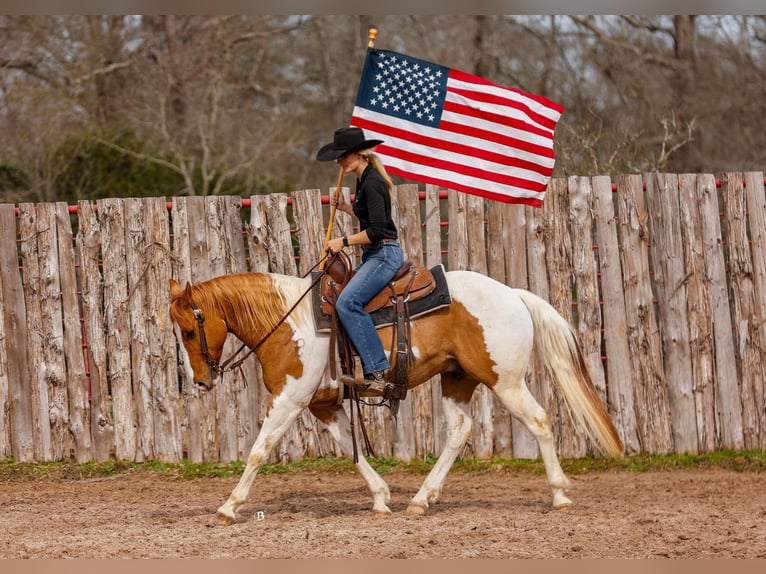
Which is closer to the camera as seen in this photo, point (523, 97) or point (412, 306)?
point (412, 306)

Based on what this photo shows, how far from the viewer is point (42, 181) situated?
1770 centimetres

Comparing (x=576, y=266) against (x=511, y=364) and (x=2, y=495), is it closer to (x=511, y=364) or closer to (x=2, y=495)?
(x=511, y=364)

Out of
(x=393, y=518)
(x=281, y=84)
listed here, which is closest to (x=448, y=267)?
(x=393, y=518)

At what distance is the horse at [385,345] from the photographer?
7.40m

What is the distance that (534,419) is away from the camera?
24.9 ft

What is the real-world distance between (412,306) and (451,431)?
1043mm

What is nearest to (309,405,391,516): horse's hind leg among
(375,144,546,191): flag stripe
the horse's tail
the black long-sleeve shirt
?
the black long-sleeve shirt

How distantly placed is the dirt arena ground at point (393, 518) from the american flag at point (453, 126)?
267 cm

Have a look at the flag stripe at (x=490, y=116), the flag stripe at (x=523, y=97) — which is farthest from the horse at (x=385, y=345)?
the flag stripe at (x=523, y=97)

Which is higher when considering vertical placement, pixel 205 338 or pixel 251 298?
pixel 251 298

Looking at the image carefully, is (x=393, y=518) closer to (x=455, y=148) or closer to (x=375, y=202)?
(x=375, y=202)

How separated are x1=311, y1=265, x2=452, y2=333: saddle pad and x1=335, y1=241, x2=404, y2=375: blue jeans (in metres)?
Answer: 0.14

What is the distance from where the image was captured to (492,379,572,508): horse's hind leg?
24.9 ft

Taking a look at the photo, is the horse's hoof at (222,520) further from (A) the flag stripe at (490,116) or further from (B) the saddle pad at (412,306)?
(A) the flag stripe at (490,116)
